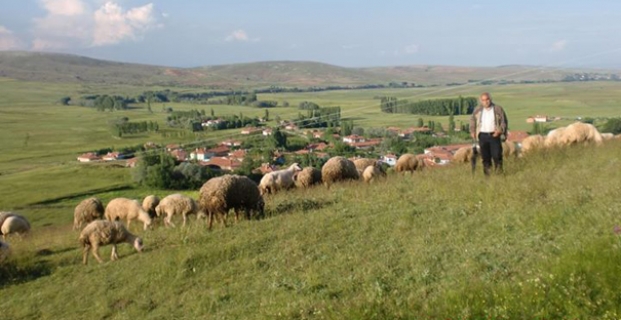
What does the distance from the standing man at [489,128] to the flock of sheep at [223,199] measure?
5.22 m

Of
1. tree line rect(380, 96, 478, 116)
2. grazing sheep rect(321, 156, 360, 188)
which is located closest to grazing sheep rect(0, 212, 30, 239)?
grazing sheep rect(321, 156, 360, 188)

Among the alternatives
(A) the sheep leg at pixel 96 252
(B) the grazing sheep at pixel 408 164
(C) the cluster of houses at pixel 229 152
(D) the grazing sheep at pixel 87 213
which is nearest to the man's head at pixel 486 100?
(A) the sheep leg at pixel 96 252

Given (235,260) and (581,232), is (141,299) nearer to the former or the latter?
(235,260)

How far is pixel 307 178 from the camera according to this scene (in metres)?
21.3

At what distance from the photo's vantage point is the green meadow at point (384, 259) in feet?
18.3

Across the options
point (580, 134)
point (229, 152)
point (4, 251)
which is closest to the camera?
point (4, 251)

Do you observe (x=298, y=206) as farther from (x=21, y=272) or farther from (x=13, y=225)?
(x=13, y=225)

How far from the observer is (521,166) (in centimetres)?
1485

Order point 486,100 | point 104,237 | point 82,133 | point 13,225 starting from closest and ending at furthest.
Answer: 1. point 104,237
2. point 486,100
3. point 13,225
4. point 82,133

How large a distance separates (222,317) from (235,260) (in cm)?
312

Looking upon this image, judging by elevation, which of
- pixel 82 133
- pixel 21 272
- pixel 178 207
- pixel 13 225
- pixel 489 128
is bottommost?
pixel 82 133

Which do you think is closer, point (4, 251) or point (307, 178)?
point (4, 251)

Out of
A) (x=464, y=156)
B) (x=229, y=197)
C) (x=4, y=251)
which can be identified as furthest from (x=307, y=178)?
(x=4, y=251)

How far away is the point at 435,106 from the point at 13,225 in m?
91.3
